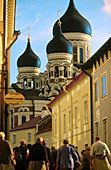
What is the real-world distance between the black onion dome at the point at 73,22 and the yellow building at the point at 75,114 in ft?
110

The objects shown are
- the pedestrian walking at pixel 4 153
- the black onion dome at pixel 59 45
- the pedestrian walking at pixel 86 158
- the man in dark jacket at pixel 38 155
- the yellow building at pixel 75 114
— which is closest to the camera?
the pedestrian walking at pixel 4 153

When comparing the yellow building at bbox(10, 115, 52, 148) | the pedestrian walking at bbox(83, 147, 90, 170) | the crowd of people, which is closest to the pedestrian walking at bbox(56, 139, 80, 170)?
the crowd of people

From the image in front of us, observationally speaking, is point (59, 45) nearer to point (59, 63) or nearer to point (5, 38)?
point (59, 63)

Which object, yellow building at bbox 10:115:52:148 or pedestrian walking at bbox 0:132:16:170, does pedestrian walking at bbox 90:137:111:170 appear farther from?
yellow building at bbox 10:115:52:148

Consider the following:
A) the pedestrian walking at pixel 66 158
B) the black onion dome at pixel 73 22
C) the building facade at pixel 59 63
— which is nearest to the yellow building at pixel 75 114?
the pedestrian walking at pixel 66 158

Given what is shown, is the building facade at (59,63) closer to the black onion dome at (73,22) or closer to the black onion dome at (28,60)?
the black onion dome at (73,22)

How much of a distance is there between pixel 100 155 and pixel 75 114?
14906 millimetres

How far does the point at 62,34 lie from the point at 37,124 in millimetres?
18686

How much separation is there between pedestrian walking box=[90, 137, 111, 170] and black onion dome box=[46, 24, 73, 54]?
168 feet

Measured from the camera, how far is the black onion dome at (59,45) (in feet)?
206

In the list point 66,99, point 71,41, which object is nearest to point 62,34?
point 71,41

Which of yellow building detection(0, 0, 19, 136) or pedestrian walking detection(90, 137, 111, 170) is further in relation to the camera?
yellow building detection(0, 0, 19, 136)

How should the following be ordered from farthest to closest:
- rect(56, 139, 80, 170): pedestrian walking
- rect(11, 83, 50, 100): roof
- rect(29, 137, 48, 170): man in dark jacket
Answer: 1. rect(11, 83, 50, 100): roof
2. rect(56, 139, 80, 170): pedestrian walking
3. rect(29, 137, 48, 170): man in dark jacket

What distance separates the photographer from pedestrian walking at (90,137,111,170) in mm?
11672
